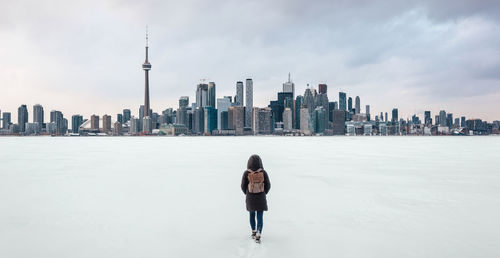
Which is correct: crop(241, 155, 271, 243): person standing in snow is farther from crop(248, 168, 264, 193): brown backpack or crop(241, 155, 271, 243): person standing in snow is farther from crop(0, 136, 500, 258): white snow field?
crop(0, 136, 500, 258): white snow field

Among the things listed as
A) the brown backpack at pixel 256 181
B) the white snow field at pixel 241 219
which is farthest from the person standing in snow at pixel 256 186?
the white snow field at pixel 241 219

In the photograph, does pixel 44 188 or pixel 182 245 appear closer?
pixel 182 245

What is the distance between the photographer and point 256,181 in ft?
28.0

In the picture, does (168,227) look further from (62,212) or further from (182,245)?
(62,212)

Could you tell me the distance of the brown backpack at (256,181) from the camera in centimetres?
851

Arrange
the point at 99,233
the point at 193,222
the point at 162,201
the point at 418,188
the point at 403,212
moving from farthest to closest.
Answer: the point at 418,188 < the point at 162,201 < the point at 403,212 < the point at 193,222 < the point at 99,233

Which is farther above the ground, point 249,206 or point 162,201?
point 249,206

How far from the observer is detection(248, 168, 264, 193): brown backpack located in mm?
8508

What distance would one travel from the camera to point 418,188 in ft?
56.7

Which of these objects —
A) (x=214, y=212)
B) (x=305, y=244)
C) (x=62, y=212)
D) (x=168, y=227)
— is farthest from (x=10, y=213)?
(x=305, y=244)

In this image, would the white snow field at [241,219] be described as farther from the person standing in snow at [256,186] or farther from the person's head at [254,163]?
the person's head at [254,163]

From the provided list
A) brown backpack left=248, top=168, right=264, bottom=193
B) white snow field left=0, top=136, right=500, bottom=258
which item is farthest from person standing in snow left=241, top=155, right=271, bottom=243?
white snow field left=0, top=136, right=500, bottom=258

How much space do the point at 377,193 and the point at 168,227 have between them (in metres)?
9.51

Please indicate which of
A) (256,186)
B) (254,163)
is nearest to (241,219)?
(256,186)
